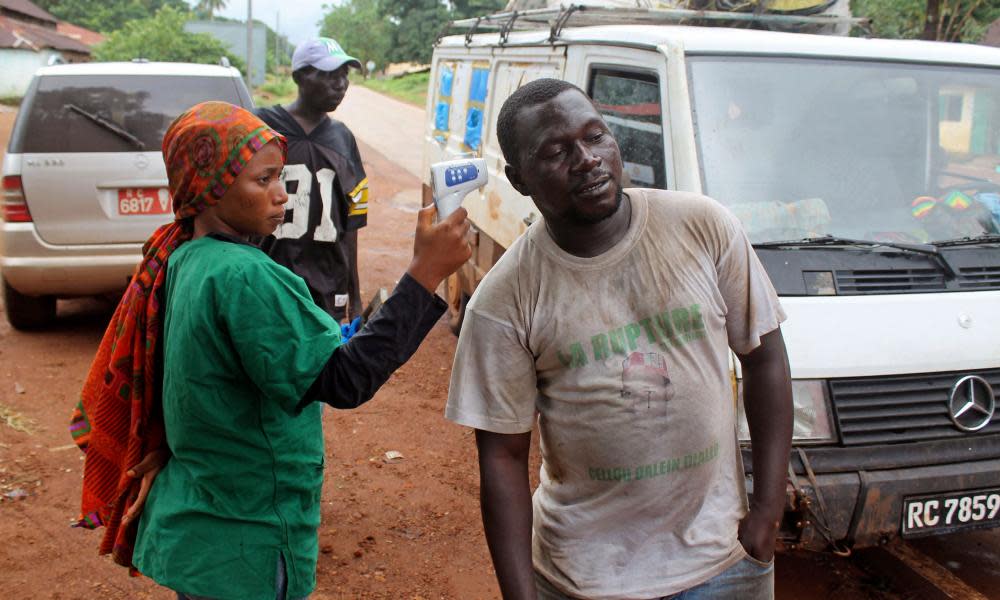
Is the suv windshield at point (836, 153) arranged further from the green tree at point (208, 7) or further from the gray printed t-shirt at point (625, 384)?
the green tree at point (208, 7)

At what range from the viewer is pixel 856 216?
12.0 feet

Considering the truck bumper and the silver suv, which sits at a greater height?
the silver suv

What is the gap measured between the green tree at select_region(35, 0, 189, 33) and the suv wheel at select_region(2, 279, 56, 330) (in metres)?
63.7

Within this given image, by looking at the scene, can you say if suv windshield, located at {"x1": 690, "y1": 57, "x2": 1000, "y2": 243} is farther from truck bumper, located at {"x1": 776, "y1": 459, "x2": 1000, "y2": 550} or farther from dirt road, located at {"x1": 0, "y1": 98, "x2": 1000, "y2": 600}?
dirt road, located at {"x1": 0, "y1": 98, "x2": 1000, "y2": 600}

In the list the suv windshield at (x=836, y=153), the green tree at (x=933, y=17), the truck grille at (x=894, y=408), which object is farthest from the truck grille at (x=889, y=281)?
the green tree at (x=933, y=17)

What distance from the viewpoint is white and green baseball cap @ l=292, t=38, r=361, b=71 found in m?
3.97

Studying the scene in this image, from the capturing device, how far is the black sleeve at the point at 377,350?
1.92 meters

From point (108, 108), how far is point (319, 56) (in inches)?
121

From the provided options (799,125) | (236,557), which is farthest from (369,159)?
(236,557)

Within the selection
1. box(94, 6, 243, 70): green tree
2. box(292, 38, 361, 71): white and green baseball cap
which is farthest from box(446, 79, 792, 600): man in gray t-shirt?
box(94, 6, 243, 70): green tree

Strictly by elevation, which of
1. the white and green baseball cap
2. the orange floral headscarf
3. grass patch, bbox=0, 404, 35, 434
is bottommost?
grass patch, bbox=0, 404, 35, 434

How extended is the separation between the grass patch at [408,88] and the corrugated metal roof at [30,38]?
50.0 ft

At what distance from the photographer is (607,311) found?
1.88 metres

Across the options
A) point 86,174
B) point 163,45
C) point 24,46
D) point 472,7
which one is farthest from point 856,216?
point 472,7
